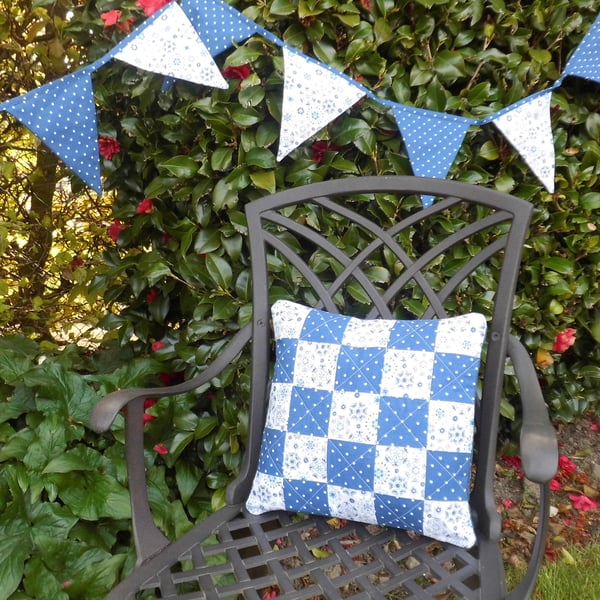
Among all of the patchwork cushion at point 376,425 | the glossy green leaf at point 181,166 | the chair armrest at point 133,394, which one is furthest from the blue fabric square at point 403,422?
the glossy green leaf at point 181,166

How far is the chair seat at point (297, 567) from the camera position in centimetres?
93

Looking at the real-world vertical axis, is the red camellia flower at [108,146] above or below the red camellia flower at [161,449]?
above

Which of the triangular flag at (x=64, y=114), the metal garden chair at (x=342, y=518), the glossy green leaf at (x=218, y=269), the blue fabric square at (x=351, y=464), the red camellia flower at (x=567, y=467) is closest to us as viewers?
the metal garden chair at (x=342, y=518)

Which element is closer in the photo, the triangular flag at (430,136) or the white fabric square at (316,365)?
the white fabric square at (316,365)

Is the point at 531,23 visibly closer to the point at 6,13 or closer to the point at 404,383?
the point at 404,383

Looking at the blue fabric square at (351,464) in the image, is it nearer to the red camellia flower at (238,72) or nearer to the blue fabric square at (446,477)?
the blue fabric square at (446,477)

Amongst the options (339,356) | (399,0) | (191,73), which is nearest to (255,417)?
(339,356)

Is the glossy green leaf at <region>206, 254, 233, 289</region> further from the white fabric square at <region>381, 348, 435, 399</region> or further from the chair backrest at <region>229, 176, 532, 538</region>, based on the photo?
the white fabric square at <region>381, 348, 435, 399</region>

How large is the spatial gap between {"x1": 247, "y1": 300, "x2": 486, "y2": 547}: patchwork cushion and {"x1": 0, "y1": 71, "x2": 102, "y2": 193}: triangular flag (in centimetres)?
75

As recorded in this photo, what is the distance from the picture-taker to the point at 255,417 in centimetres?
119

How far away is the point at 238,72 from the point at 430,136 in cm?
51

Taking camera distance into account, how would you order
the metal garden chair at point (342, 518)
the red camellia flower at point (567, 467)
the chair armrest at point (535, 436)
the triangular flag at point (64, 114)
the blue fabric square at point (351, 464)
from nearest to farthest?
1. the chair armrest at point (535, 436)
2. the metal garden chair at point (342, 518)
3. the blue fabric square at point (351, 464)
4. the triangular flag at point (64, 114)
5. the red camellia flower at point (567, 467)

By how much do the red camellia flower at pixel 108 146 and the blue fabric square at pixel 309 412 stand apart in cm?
109

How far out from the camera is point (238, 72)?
140 cm
